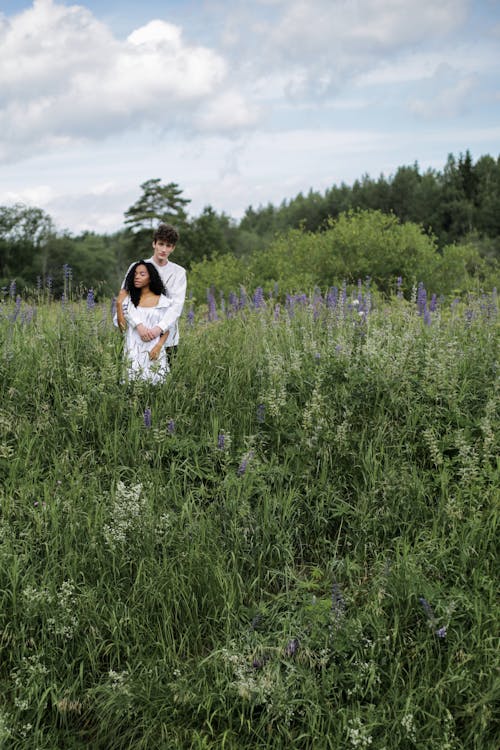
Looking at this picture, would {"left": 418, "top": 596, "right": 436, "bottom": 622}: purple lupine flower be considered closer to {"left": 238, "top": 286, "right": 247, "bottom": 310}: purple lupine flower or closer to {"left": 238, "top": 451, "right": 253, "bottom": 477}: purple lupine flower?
{"left": 238, "top": 451, "right": 253, "bottom": 477}: purple lupine flower

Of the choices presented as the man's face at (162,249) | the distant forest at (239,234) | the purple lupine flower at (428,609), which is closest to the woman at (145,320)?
the man's face at (162,249)

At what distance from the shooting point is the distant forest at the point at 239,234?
192ft

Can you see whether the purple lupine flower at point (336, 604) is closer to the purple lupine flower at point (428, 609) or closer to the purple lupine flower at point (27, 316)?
the purple lupine flower at point (428, 609)

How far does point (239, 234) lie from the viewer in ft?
319

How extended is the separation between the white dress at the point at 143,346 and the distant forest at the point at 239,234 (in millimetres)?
43013

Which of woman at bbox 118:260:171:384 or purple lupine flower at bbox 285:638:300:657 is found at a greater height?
woman at bbox 118:260:171:384

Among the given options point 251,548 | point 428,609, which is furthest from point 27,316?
point 428,609

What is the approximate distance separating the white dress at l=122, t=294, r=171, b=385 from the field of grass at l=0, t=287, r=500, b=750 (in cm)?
15

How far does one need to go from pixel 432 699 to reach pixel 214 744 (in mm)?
1058

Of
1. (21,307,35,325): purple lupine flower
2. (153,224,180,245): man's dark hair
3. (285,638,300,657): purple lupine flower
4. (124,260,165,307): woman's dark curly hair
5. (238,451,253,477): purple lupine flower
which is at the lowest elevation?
(285,638,300,657): purple lupine flower

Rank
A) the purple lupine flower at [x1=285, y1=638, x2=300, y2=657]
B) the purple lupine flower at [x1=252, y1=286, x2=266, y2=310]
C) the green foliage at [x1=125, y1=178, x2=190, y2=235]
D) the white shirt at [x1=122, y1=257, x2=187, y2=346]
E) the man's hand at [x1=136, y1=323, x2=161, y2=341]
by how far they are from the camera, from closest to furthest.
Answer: the purple lupine flower at [x1=285, y1=638, x2=300, y2=657], the man's hand at [x1=136, y1=323, x2=161, y2=341], the white shirt at [x1=122, y1=257, x2=187, y2=346], the purple lupine flower at [x1=252, y1=286, x2=266, y2=310], the green foliage at [x1=125, y1=178, x2=190, y2=235]

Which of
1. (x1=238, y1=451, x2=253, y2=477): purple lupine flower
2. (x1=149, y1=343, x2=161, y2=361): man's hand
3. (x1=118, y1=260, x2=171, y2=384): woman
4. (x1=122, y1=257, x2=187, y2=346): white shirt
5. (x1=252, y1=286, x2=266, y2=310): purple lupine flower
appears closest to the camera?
(x1=238, y1=451, x2=253, y2=477): purple lupine flower

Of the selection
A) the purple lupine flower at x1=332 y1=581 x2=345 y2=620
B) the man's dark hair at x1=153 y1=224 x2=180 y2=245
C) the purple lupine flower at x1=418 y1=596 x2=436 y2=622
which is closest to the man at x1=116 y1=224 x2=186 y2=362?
the man's dark hair at x1=153 y1=224 x2=180 y2=245

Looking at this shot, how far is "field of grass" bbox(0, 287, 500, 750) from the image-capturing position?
336 centimetres
